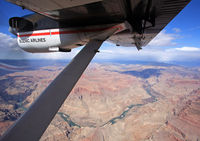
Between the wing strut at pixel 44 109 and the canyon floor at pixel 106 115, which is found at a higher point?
the wing strut at pixel 44 109

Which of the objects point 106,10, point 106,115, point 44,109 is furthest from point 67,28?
point 106,115

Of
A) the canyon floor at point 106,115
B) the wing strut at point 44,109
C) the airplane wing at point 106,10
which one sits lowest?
the canyon floor at point 106,115

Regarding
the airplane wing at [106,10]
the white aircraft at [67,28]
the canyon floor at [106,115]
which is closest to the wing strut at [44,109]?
the white aircraft at [67,28]

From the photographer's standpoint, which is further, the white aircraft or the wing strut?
the white aircraft

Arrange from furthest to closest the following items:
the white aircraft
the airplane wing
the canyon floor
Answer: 1. the canyon floor
2. the airplane wing
3. the white aircraft

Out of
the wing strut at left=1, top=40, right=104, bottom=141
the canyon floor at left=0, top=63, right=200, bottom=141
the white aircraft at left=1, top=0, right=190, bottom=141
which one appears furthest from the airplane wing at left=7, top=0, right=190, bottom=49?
the canyon floor at left=0, top=63, right=200, bottom=141

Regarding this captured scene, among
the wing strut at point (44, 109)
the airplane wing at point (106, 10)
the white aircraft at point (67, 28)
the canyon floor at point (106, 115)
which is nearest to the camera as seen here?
the wing strut at point (44, 109)

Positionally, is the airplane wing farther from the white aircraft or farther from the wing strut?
the wing strut

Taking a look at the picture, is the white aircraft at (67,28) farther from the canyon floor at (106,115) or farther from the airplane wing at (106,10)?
the canyon floor at (106,115)
